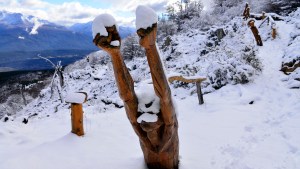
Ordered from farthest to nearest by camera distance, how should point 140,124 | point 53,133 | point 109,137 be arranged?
1. point 53,133
2. point 109,137
3. point 140,124

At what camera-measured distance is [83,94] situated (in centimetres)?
511

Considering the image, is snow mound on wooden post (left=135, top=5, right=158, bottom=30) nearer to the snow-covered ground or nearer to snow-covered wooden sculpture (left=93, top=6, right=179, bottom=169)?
snow-covered wooden sculpture (left=93, top=6, right=179, bottom=169)

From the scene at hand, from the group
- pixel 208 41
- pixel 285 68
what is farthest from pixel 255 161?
pixel 208 41

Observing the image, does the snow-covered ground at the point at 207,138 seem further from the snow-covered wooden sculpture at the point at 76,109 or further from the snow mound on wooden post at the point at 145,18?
the snow mound on wooden post at the point at 145,18

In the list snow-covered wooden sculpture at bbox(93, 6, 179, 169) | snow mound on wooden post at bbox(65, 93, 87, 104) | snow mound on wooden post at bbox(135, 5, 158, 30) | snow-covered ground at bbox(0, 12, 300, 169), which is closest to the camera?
snow mound on wooden post at bbox(135, 5, 158, 30)

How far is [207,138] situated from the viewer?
520 centimetres

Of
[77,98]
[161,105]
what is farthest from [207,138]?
[77,98]

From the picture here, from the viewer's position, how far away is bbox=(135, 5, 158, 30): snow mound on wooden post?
2525 millimetres

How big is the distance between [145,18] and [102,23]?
17.8 inches

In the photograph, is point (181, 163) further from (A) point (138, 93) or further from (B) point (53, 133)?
(B) point (53, 133)

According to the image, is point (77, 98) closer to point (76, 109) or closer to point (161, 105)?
point (76, 109)

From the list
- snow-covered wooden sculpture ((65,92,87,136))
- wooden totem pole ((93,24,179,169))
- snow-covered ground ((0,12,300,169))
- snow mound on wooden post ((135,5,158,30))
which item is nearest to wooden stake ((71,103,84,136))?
snow-covered wooden sculpture ((65,92,87,136))

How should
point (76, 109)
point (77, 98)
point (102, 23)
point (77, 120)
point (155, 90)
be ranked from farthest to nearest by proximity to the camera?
point (76, 109)
point (77, 120)
point (77, 98)
point (155, 90)
point (102, 23)

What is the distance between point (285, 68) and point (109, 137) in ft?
20.3
